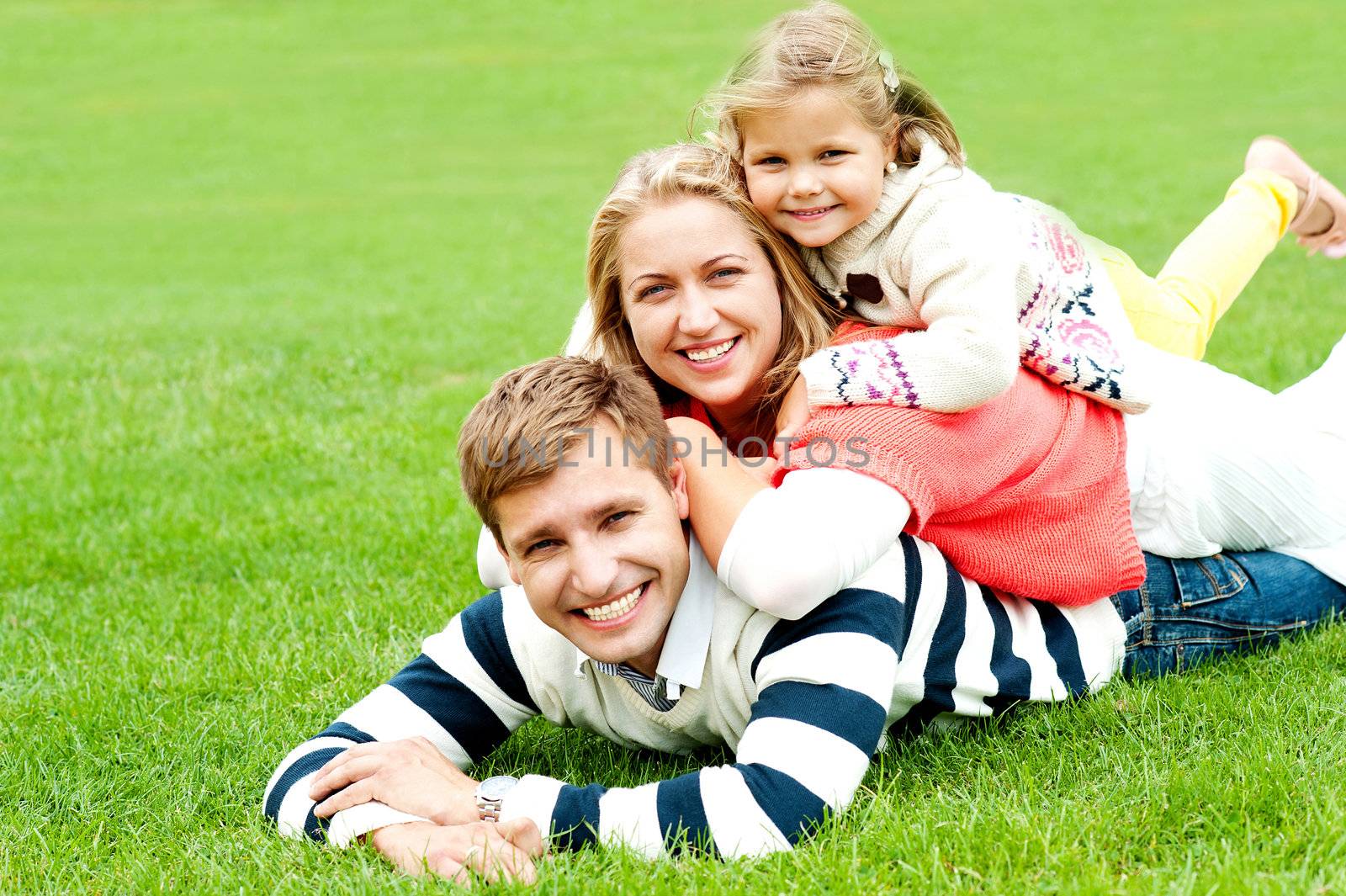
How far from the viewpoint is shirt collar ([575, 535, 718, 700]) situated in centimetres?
311

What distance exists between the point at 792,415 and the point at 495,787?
1.17 meters

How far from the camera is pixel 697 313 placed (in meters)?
3.51

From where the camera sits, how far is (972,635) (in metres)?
3.34

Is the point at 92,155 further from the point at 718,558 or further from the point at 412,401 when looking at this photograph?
the point at 718,558

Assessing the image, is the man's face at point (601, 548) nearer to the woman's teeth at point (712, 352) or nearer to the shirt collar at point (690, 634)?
the shirt collar at point (690, 634)

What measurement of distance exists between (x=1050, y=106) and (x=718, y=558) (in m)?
23.3

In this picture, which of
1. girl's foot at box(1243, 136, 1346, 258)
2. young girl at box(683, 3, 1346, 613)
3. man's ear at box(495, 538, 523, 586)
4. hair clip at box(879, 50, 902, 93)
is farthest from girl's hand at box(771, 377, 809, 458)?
girl's foot at box(1243, 136, 1346, 258)

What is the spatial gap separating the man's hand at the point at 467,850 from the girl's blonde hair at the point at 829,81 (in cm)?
194

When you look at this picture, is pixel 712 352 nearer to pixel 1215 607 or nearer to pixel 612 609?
pixel 612 609

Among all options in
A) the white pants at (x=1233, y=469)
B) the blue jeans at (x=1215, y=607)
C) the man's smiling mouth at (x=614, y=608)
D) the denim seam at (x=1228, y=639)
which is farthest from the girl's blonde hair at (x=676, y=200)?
the denim seam at (x=1228, y=639)

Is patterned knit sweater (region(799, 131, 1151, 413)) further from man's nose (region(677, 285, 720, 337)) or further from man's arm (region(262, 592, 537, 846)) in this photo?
man's arm (region(262, 592, 537, 846))

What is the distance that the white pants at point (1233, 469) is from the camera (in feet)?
12.7

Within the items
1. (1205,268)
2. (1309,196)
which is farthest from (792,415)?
(1309,196)

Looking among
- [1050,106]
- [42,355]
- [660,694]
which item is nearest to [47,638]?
[660,694]
